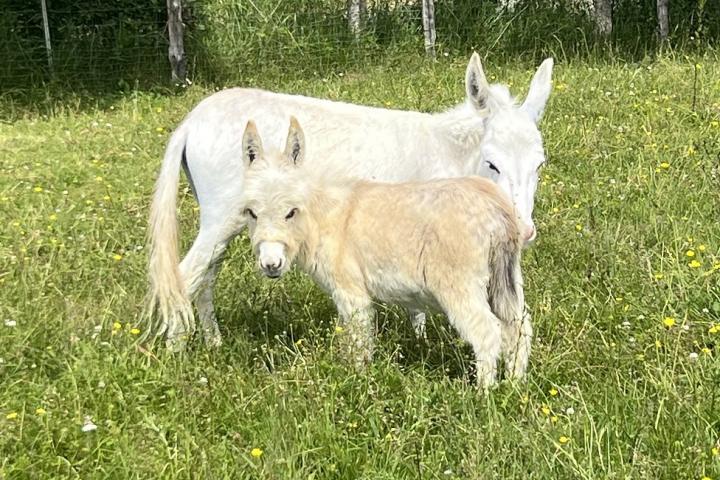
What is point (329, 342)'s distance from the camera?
3.61 meters

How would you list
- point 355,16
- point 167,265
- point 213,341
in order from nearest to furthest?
1. point 213,341
2. point 167,265
3. point 355,16

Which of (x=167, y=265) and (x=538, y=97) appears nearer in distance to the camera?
(x=167, y=265)

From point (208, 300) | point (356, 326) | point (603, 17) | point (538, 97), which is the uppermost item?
point (603, 17)

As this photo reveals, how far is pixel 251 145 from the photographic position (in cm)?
350

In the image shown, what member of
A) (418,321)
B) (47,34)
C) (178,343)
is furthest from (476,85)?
(47,34)

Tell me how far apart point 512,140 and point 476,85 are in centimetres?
44

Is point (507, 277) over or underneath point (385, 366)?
over

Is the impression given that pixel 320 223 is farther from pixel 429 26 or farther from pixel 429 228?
pixel 429 26

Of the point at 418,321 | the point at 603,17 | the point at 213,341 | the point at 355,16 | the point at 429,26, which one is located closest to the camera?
the point at 213,341

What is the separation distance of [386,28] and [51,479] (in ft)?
29.2

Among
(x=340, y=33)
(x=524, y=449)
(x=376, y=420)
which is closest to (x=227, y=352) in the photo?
(x=376, y=420)

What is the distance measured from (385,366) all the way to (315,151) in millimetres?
1275

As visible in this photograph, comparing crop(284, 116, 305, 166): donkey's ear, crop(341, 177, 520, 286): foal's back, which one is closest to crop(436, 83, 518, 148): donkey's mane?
crop(341, 177, 520, 286): foal's back

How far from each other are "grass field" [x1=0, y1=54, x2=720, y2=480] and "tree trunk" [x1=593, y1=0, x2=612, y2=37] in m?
4.18
